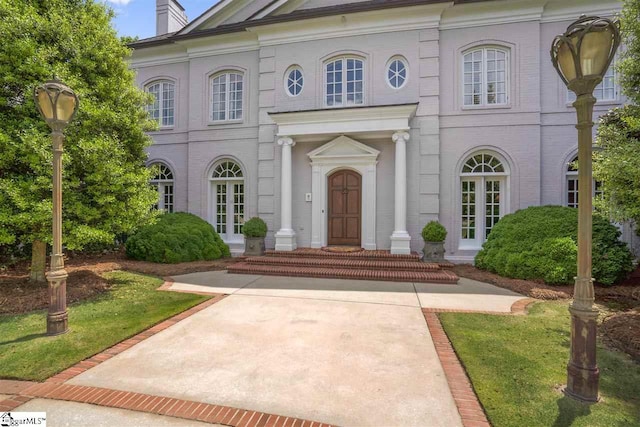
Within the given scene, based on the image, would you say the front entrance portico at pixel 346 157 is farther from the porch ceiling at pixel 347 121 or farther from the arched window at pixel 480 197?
the arched window at pixel 480 197

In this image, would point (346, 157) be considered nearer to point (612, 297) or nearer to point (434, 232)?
point (434, 232)

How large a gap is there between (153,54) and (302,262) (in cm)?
1050

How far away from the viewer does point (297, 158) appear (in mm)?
10961

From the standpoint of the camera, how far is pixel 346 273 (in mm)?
8266

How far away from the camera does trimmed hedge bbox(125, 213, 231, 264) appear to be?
9.70 metres

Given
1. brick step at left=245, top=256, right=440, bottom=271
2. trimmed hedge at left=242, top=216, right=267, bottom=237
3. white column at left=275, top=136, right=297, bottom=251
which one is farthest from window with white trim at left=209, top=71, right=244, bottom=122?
brick step at left=245, top=256, right=440, bottom=271

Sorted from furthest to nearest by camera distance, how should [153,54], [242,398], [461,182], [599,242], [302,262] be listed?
[153,54] < [461,182] < [302,262] < [599,242] < [242,398]

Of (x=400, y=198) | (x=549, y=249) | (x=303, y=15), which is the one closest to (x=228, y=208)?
(x=400, y=198)

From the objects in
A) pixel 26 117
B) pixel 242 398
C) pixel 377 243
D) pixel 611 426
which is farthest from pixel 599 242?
pixel 26 117

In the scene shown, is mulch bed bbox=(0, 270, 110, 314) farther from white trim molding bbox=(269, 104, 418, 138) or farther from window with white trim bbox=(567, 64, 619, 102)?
window with white trim bbox=(567, 64, 619, 102)

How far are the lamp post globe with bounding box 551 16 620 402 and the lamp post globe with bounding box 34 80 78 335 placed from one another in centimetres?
629

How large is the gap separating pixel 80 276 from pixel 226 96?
25.0ft

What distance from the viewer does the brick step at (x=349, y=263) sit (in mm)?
8617

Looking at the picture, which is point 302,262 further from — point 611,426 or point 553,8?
point 553,8
